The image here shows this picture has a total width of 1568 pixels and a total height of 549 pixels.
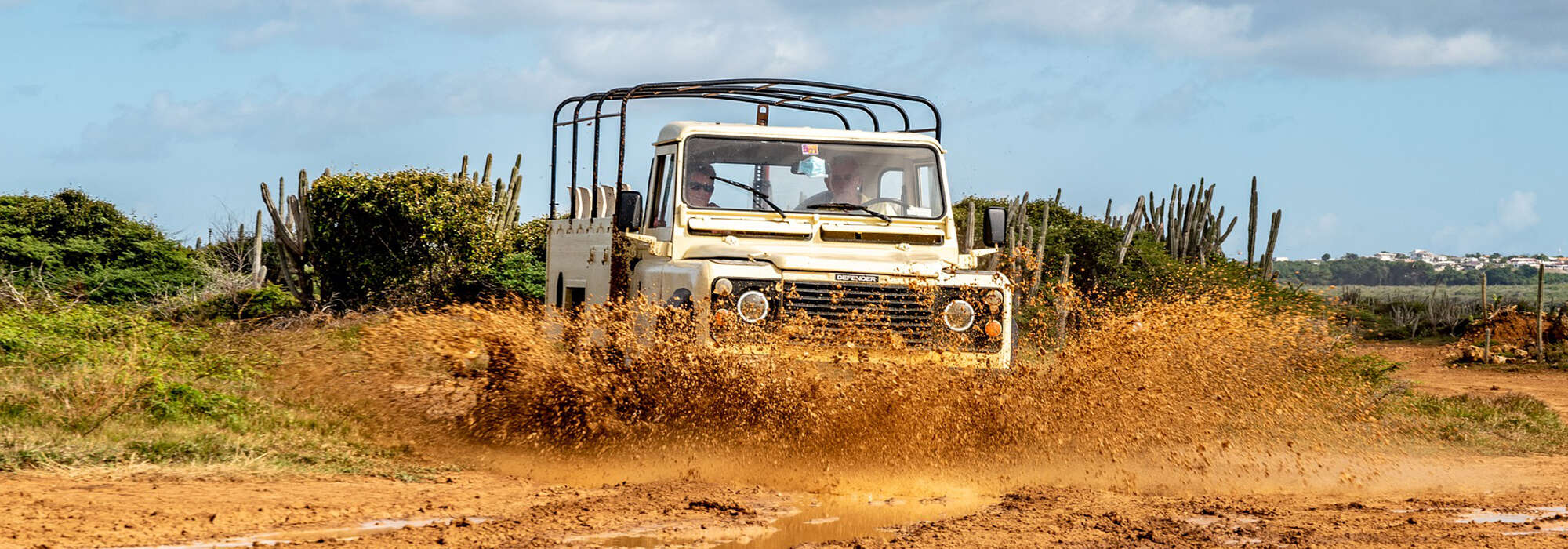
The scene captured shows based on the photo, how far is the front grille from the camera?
336 inches

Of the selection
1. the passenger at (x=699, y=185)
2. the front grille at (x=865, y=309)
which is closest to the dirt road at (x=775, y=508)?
the front grille at (x=865, y=309)

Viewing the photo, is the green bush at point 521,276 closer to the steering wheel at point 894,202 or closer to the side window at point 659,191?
the side window at point 659,191

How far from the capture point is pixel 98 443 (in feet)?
27.8

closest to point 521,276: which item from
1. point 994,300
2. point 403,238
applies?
point 403,238

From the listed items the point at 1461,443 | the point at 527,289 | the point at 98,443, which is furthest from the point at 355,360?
the point at 527,289

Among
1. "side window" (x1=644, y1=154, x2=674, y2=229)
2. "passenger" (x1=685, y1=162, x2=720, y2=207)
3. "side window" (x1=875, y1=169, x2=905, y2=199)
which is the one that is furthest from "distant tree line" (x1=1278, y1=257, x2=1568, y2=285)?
"passenger" (x1=685, y1=162, x2=720, y2=207)

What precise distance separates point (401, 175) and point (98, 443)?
1442 centimetres

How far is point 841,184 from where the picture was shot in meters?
10.2

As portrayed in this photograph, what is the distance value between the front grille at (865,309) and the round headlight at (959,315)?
0.23 ft

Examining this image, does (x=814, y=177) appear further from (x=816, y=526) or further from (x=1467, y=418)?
(x=1467, y=418)

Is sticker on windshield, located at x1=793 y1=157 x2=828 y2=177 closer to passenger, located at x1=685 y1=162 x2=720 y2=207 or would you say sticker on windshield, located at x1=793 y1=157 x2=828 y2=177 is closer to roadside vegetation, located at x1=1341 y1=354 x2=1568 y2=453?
passenger, located at x1=685 y1=162 x2=720 y2=207

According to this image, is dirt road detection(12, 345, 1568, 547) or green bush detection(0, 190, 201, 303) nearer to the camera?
dirt road detection(12, 345, 1568, 547)

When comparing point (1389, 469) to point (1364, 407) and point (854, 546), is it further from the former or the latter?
point (854, 546)

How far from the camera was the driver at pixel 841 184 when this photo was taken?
10.2 m
